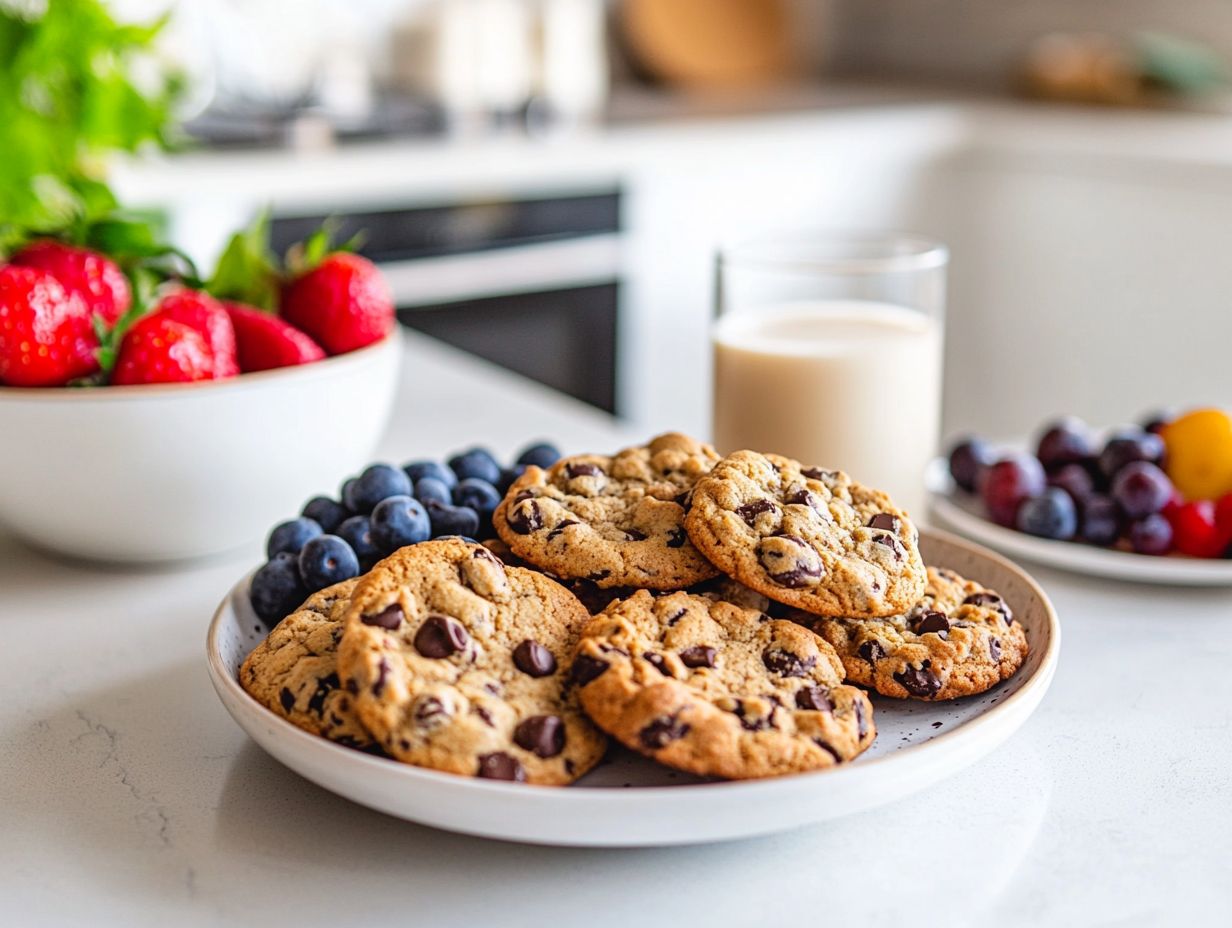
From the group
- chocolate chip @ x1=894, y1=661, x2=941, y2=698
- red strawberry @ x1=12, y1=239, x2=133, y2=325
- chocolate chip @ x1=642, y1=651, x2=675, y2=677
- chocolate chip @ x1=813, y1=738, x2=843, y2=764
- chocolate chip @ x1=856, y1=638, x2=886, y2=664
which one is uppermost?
red strawberry @ x1=12, y1=239, x2=133, y2=325

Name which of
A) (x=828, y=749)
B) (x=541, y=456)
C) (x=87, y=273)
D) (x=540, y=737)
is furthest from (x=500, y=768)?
(x=87, y=273)

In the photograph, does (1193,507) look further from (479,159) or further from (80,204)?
(479,159)

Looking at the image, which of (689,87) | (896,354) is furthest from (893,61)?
(896,354)

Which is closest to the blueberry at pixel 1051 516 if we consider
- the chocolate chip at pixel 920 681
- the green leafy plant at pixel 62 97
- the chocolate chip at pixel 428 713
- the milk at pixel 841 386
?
the milk at pixel 841 386

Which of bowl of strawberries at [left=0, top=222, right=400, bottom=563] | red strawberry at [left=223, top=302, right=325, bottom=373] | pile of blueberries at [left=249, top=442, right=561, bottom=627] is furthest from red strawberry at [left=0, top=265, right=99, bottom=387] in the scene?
pile of blueberries at [left=249, top=442, right=561, bottom=627]

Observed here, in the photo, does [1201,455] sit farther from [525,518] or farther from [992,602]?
[525,518]

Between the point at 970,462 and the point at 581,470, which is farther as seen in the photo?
the point at 970,462

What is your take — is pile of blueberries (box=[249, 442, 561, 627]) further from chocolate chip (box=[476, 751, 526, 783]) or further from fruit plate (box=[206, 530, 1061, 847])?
chocolate chip (box=[476, 751, 526, 783])
